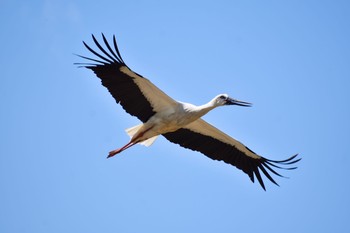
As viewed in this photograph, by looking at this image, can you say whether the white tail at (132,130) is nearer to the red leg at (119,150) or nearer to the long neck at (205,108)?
the red leg at (119,150)

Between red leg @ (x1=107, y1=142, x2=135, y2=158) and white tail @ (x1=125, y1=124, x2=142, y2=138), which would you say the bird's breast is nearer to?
white tail @ (x1=125, y1=124, x2=142, y2=138)

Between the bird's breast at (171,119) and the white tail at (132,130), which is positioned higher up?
the white tail at (132,130)

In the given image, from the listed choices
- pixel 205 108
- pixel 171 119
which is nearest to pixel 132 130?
pixel 171 119

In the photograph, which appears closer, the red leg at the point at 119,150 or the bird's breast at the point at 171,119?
the bird's breast at the point at 171,119

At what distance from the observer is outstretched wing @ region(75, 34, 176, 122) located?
10781 mm

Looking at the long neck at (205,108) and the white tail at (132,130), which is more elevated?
the white tail at (132,130)

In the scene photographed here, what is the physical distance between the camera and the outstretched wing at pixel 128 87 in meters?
10.8

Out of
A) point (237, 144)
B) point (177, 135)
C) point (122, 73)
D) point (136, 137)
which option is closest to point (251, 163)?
point (237, 144)

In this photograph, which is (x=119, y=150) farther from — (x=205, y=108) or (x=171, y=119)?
(x=205, y=108)

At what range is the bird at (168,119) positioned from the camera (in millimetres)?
10852

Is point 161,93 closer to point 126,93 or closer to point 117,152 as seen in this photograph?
point 126,93

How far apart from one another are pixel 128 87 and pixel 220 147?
232cm

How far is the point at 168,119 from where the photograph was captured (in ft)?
36.6

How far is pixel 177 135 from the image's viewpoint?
1212 centimetres
